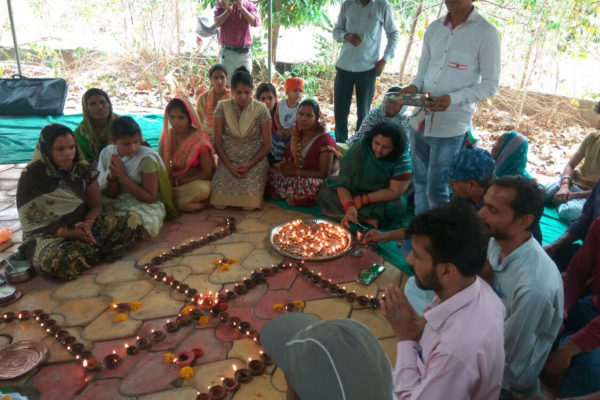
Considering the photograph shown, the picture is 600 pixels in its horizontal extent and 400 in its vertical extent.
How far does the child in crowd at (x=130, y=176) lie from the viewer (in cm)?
364

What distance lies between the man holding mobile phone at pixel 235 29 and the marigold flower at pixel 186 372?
4.96 meters

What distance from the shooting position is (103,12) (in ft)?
31.7

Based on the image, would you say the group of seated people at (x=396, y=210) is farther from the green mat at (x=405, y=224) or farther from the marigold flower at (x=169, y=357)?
the marigold flower at (x=169, y=357)

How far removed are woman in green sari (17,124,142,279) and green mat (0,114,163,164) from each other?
2.66m

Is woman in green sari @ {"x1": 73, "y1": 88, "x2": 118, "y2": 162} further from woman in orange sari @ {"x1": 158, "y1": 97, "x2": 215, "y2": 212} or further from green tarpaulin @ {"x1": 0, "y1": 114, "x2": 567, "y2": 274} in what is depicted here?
green tarpaulin @ {"x1": 0, "y1": 114, "x2": 567, "y2": 274}

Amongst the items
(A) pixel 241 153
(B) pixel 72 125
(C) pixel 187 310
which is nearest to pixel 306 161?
(A) pixel 241 153

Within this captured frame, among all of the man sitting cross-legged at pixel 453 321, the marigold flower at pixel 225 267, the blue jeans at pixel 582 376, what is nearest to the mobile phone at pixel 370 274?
the marigold flower at pixel 225 267

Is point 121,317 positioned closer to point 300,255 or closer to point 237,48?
point 300,255

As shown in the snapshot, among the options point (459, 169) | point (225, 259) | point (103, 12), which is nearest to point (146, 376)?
point (225, 259)

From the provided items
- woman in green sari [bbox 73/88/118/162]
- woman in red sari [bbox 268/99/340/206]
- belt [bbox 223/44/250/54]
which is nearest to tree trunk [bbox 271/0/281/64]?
belt [bbox 223/44/250/54]

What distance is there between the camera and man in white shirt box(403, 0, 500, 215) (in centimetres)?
303

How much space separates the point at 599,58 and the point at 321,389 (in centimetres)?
902

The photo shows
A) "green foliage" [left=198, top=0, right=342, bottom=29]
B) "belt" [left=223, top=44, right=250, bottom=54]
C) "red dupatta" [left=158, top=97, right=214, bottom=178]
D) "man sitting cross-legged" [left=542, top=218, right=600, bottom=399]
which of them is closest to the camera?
"man sitting cross-legged" [left=542, top=218, right=600, bottom=399]

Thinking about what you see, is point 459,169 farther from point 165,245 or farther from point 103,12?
point 103,12
